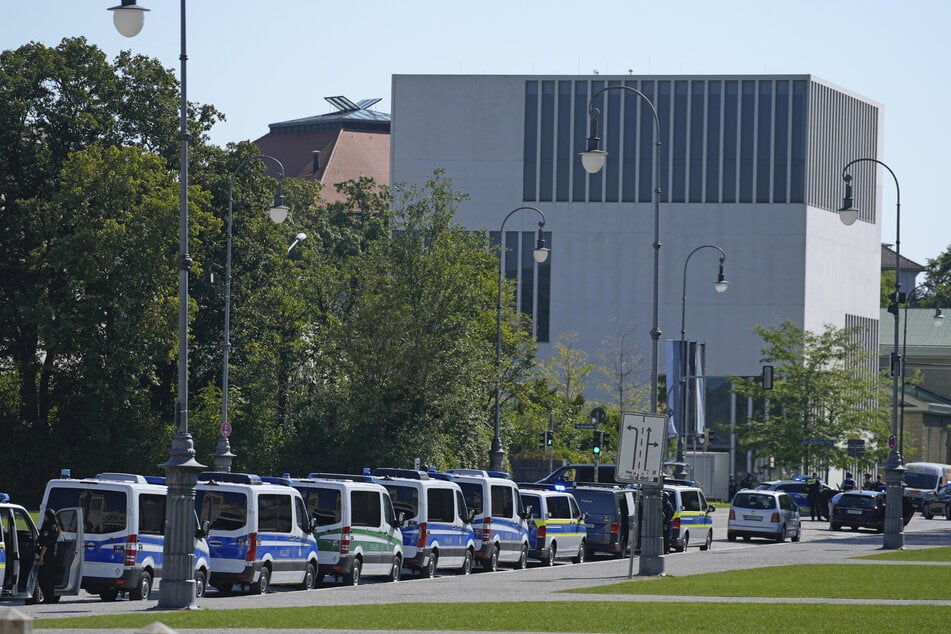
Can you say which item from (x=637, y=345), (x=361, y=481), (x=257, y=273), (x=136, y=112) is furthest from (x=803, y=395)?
(x=361, y=481)

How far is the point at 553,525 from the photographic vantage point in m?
34.3

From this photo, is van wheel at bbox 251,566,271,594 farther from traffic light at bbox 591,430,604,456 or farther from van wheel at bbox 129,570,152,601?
traffic light at bbox 591,430,604,456

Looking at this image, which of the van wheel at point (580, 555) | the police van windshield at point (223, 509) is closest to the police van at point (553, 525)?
the van wheel at point (580, 555)

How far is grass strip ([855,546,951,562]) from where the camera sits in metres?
35.5

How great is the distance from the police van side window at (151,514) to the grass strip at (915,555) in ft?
59.2

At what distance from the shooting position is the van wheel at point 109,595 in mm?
23844

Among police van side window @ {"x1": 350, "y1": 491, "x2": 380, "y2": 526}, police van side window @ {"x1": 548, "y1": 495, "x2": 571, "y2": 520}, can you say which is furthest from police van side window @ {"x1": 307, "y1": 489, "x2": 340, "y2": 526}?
police van side window @ {"x1": 548, "y1": 495, "x2": 571, "y2": 520}

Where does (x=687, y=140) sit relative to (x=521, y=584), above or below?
above

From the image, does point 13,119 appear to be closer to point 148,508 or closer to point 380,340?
point 380,340

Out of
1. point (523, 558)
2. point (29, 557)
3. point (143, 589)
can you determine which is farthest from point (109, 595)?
point (523, 558)

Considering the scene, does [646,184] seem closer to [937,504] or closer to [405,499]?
[937,504]

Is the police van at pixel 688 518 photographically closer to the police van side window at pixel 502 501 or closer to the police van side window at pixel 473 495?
the police van side window at pixel 502 501

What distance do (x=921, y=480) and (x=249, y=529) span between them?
2156 inches

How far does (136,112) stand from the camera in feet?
186
